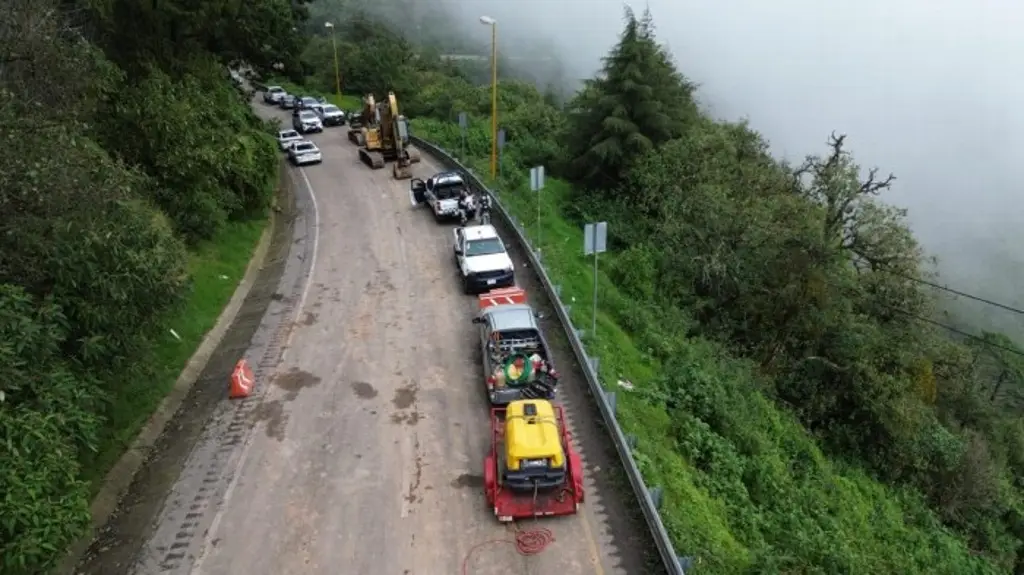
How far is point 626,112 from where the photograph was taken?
30.8m

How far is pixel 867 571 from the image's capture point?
1415 centimetres

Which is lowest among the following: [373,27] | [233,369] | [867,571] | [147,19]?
[867,571]

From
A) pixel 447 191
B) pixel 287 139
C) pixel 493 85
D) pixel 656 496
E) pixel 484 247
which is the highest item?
pixel 493 85

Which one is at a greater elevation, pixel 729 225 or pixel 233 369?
pixel 729 225

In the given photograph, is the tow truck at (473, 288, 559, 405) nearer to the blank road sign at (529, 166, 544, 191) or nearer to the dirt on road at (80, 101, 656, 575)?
the dirt on road at (80, 101, 656, 575)

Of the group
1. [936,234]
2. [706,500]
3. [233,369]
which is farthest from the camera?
[936,234]

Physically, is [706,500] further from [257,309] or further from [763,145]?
[763,145]

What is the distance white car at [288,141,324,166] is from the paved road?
54.3ft

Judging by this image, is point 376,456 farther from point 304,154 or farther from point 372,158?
point 304,154

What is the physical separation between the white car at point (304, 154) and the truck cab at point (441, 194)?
10451 mm

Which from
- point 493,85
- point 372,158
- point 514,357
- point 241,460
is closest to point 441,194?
point 493,85

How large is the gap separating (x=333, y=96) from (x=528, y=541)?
58225mm

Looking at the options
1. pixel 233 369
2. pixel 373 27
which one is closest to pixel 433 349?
pixel 233 369

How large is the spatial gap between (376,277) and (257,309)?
360cm
